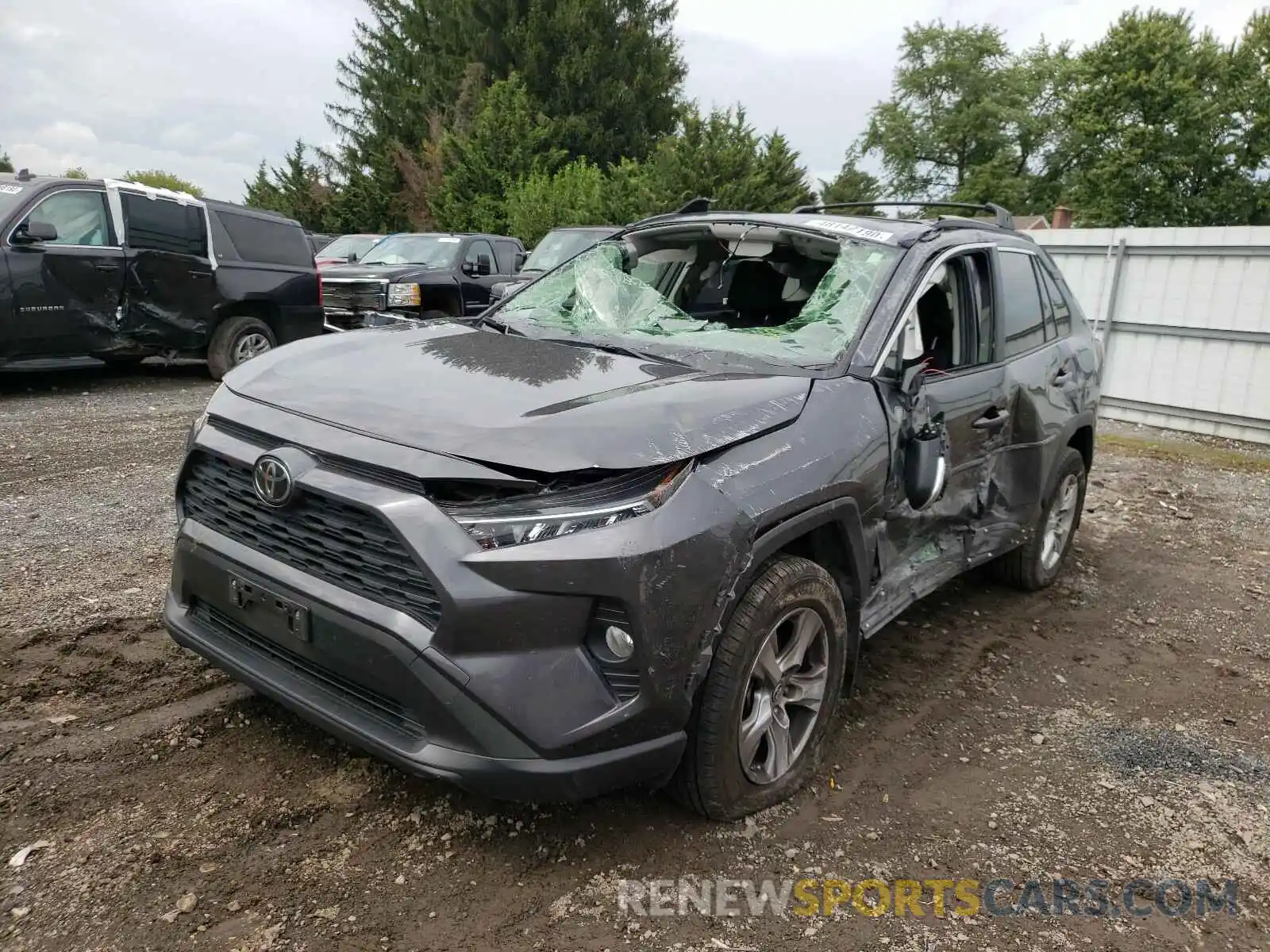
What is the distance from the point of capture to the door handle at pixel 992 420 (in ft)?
12.5

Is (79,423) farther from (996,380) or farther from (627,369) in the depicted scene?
(996,380)

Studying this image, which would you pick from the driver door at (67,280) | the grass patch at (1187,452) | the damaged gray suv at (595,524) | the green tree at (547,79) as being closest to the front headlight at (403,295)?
the driver door at (67,280)

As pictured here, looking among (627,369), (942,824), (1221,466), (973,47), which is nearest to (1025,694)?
(942,824)

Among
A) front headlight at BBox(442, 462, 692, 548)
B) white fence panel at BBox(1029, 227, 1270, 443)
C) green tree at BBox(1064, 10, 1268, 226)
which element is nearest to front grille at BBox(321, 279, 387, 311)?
white fence panel at BBox(1029, 227, 1270, 443)

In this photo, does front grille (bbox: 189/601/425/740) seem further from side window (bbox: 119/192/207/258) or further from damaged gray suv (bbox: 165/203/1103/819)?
side window (bbox: 119/192/207/258)

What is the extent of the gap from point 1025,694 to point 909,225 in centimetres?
205

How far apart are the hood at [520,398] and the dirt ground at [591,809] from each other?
1.15 m

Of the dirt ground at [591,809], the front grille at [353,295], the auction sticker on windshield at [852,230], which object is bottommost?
the dirt ground at [591,809]

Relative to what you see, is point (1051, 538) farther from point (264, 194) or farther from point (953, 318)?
point (264, 194)

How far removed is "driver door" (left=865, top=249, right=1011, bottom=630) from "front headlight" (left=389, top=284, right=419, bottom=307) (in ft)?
28.8

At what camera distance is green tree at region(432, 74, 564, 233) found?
97.7ft

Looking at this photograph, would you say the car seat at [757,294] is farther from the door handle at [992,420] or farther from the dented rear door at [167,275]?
the dented rear door at [167,275]

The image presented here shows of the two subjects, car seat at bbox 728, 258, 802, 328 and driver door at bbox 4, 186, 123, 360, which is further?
driver door at bbox 4, 186, 123, 360

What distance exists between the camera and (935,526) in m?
3.62
